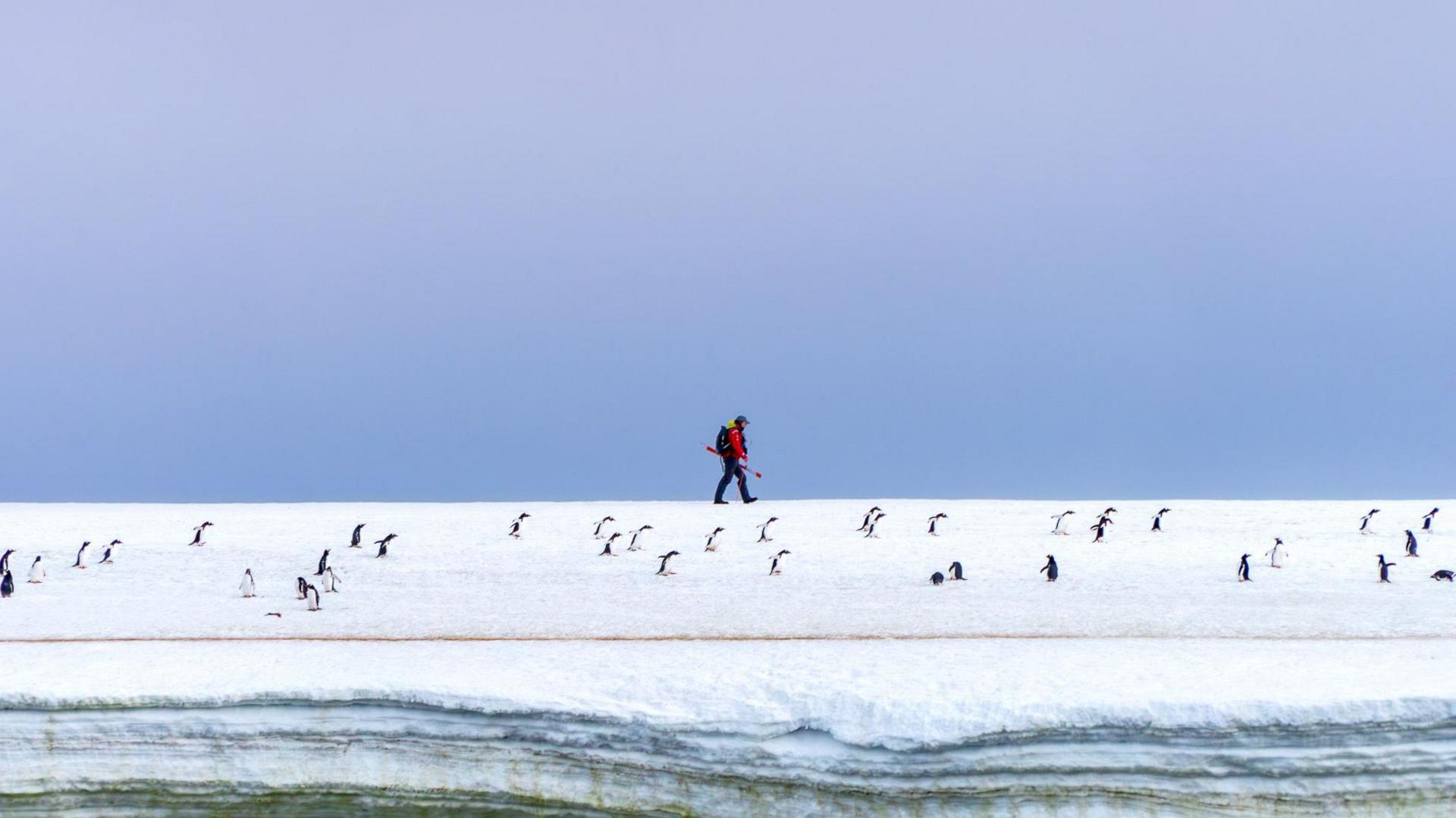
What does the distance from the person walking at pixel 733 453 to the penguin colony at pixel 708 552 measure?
1.87 meters

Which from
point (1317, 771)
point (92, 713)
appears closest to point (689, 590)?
point (92, 713)

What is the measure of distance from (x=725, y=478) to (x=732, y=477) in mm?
119

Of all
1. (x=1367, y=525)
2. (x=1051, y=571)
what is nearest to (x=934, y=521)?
(x=1051, y=571)

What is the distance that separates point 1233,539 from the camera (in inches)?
651

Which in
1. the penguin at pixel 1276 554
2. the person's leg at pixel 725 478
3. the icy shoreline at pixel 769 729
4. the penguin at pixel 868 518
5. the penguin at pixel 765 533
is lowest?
the icy shoreline at pixel 769 729

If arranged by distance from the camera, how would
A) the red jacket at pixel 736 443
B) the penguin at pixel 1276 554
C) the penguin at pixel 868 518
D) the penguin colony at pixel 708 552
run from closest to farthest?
1. the penguin colony at pixel 708 552
2. the penguin at pixel 1276 554
3. the penguin at pixel 868 518
4. the red jacket at pixel 736 443

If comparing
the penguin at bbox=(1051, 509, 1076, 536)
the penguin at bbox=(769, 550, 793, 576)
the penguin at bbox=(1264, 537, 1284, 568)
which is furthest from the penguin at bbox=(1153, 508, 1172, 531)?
the penguin at bbox=(769, 550, 793, 576)

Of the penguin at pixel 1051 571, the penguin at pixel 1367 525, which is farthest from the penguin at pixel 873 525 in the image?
the penguin at pixel 1367 525

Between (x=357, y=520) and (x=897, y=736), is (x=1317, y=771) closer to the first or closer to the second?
(x=897, y=736)

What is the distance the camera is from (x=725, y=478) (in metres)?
19.8

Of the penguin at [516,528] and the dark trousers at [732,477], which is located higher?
the dark trousers at [732,477]

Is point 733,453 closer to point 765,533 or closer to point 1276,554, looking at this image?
point 765,533

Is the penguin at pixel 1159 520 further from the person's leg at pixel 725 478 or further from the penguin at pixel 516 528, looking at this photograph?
the penguin at pixel 516 528

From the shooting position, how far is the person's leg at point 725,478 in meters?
19.7
